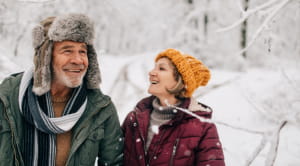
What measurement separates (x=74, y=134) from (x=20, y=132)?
452 millimetres

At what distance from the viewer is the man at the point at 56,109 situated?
6.53 feet

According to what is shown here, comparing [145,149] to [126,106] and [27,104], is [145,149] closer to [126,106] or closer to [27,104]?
[27,104]

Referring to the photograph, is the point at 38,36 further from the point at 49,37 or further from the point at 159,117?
the point at 159,117

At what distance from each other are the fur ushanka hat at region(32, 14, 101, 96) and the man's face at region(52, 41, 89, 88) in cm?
5

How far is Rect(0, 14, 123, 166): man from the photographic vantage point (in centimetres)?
199

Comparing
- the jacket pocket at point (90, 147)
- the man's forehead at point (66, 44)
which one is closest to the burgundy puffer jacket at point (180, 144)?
the jacket pocket at point (90, 147)

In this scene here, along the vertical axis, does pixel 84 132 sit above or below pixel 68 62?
below

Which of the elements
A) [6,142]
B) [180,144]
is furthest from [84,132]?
[180,144]

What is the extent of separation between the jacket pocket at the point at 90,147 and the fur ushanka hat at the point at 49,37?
61cm

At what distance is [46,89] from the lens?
2.12m

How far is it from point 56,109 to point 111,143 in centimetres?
65

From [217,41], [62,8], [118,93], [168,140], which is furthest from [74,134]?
[217,41]

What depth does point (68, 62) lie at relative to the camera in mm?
2102

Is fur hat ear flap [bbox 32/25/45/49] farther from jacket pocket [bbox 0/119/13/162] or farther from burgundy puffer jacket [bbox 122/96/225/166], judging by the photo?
burgundy puffer jacket [bbox 122/96/225/166]
